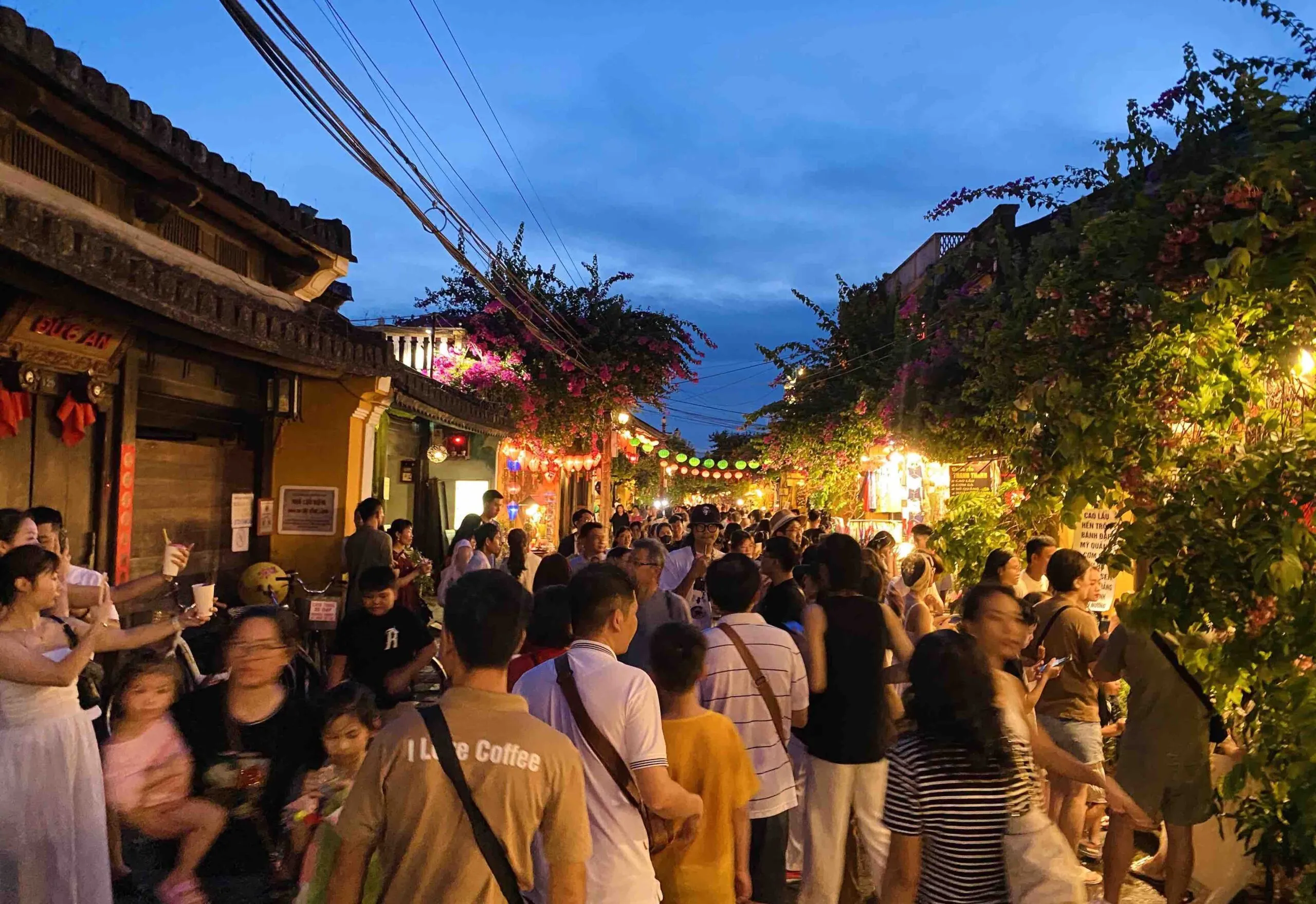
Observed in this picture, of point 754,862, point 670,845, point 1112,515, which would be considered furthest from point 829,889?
point 1112,515

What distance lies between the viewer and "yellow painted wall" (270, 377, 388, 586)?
435 inches

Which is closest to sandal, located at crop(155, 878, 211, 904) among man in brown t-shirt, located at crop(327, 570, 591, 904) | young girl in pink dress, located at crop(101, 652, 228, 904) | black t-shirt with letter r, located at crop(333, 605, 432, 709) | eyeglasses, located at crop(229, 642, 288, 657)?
young girl in pink dress, located at crop(101, 652, 228, 904)

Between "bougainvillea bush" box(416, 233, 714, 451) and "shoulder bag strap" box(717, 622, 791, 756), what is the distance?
585 inches

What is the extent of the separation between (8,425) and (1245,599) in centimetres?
728

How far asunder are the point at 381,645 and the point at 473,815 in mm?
3255

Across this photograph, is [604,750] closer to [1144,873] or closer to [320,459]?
[1144,873]

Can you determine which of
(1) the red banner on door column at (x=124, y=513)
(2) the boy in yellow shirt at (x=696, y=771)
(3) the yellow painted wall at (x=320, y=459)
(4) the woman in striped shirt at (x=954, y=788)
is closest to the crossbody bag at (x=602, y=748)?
(2) the boy in yellow shirt at (x=696, y=771)

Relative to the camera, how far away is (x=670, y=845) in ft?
12.3

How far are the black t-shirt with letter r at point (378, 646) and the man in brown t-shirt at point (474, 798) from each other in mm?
3031

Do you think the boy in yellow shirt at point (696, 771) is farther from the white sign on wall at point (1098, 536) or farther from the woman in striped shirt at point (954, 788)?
the white sign on wall at point (1098, 536)

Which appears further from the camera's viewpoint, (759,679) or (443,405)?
(443,405)

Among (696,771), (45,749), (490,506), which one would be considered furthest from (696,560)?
(45,749)

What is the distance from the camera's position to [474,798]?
8.63ft

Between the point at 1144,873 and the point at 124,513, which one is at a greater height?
the point at 124,513
